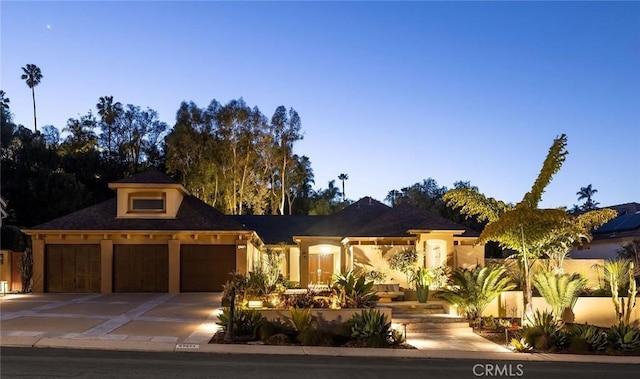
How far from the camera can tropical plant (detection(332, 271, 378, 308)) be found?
18.4m

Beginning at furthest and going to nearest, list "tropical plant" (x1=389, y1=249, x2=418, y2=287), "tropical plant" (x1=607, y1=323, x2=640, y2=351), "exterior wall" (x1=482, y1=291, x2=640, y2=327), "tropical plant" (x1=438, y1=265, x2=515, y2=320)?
"tropical plant" (x1=389, y1=249, x2=418, y2=287), "exterior wall" (x1=482, y1=291, x2=640, y2=327), "tropical plant" (x1=438, y1=265, x2=515, y2=320), "tropical plant" (x1=607, y1=323, x2=640, y2=351)

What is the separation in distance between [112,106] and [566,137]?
2206 inches

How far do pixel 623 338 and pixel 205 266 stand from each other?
61.1ft

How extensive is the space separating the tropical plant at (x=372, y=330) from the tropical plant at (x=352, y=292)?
5.40ft

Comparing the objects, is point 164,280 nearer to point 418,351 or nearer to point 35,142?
point 418,351

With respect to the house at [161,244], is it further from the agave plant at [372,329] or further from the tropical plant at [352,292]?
the agave plant at [372,329]

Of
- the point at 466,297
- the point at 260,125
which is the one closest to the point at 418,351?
the point at 466,297

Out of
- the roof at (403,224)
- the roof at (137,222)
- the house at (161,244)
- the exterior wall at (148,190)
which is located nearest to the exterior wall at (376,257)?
the house at (161,244)

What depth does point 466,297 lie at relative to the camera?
2003 cm

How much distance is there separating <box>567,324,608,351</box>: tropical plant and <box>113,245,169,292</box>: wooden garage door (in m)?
18.6

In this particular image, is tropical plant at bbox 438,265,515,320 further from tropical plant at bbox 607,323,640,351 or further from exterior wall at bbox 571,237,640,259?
exterior wall at bbox 571,237,640,259

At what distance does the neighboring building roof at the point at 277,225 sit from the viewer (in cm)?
3944

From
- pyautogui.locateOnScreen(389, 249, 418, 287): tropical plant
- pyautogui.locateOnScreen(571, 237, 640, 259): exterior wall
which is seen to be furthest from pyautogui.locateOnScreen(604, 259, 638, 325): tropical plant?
pyautogui.locateOnScreen(571, 237, 640, 259): exterior wall

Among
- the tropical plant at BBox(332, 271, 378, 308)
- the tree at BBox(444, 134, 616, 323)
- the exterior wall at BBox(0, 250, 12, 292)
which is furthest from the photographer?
the exterior wall at BBox(0, 250, 12, 292)
